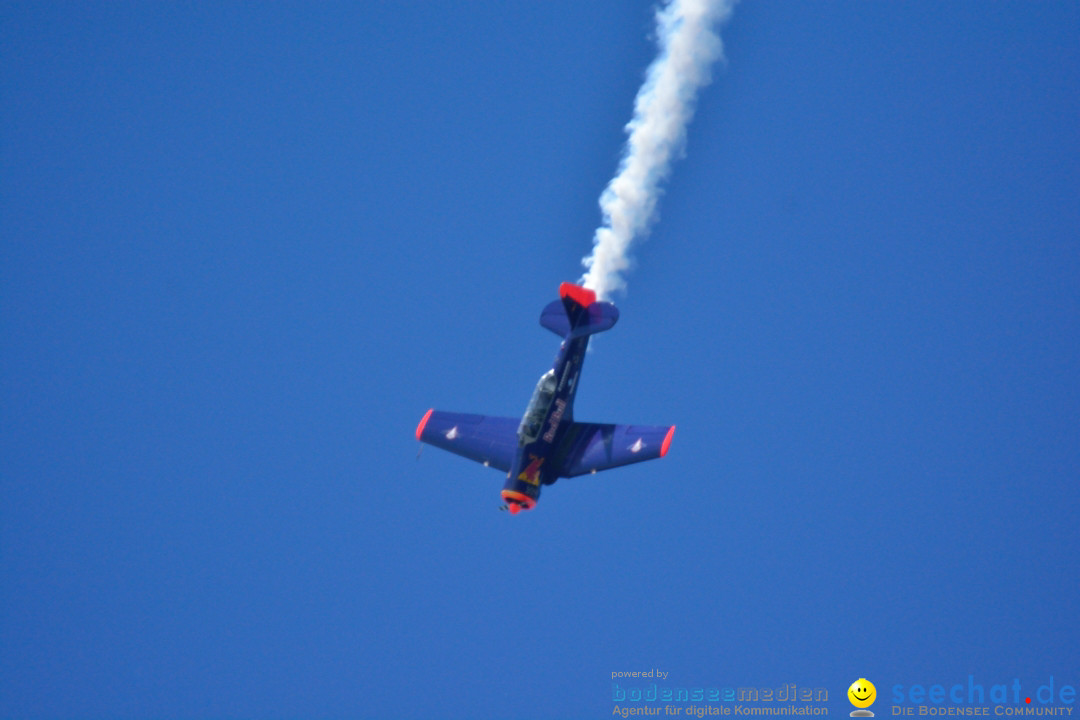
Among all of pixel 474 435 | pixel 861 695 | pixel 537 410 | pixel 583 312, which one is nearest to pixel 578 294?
pixel 583 312

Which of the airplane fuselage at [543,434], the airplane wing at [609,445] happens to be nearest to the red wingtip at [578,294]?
the airplane fuselage at [543,434]

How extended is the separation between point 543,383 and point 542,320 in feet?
8.33

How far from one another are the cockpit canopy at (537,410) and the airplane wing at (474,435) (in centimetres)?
224

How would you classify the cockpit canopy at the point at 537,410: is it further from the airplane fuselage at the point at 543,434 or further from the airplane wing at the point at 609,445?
the airplane wing at the point at 609,445

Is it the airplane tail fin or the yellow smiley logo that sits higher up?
the airplane tail fin

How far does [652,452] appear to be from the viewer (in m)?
36.7

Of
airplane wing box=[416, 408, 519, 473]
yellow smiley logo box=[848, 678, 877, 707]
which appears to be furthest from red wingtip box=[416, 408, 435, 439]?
yellow smiley logo box=[848, 678, 877, 707]

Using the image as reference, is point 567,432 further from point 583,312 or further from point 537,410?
point 583,312

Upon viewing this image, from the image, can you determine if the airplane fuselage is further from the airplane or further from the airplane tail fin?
the airplane tail fin

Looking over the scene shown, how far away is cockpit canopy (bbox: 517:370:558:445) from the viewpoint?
37094mm

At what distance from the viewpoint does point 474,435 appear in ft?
134

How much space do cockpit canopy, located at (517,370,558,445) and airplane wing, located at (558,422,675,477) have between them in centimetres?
165

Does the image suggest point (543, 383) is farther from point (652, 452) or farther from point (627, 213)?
point (627, 213)

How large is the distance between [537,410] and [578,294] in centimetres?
411
